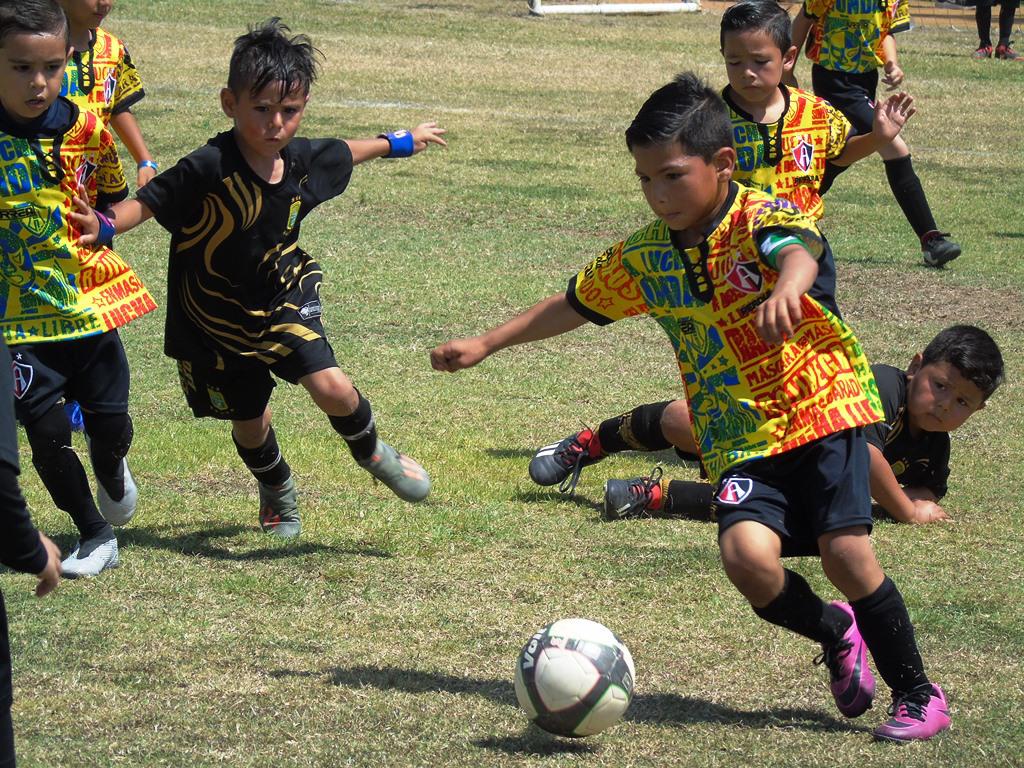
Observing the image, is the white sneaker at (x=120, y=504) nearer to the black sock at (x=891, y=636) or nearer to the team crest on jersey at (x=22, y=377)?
the team crest on jersey at (x=22, y=377)

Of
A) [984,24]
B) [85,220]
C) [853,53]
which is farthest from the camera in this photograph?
[984,24]

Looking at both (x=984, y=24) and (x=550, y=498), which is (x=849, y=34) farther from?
(x=984, y=24)

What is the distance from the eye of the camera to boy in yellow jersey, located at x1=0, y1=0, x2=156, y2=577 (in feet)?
15.2

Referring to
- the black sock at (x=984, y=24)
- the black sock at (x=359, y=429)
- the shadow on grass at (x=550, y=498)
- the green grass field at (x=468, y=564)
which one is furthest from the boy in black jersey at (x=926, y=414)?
the black sock at (x=984, y=24)

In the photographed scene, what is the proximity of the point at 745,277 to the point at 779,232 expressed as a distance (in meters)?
0.16

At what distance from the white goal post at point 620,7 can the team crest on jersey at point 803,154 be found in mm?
16477

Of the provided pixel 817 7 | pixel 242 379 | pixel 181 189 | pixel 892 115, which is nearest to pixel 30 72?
pixel 181 189

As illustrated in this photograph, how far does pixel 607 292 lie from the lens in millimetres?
4074

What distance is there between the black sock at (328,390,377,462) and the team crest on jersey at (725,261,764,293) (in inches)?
66.5

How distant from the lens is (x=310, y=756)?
139 inches

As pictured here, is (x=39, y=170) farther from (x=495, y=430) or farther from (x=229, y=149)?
(x=495, y=430)

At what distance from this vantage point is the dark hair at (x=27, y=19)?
14.7 ft

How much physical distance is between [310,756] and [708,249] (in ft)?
5.22

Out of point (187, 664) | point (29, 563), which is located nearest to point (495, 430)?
point (187, 664)
